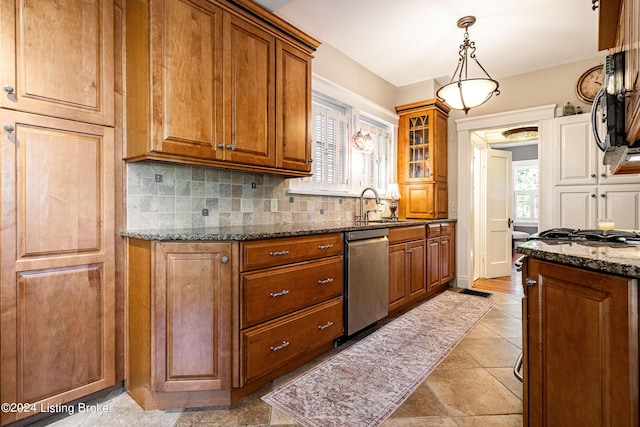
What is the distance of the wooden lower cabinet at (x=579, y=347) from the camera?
0.86 meters

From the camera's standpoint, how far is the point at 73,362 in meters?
1.69

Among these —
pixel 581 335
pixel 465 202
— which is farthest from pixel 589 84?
pixel 581 335

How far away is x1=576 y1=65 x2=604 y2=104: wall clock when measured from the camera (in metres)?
3.44

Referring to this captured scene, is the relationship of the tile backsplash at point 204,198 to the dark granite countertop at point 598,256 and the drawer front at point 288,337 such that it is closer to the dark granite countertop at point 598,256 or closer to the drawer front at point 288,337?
the drawer front at point 288,337

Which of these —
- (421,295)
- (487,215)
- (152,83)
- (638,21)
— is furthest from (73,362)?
(487,215)

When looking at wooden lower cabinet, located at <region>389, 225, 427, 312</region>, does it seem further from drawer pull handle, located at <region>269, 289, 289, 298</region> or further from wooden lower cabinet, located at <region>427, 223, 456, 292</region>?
drawer pull handle, located at <region>269, 289, 289, 298</region>

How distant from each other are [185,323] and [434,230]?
304 centimetres

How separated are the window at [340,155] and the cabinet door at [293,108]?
0.44m

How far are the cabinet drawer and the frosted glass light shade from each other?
1.27 meters

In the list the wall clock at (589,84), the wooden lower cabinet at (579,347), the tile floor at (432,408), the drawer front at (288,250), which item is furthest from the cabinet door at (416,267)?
the wall clock at (589,84)

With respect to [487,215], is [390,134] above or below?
above

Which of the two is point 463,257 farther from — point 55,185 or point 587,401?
point 55,185

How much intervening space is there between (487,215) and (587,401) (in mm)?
4424

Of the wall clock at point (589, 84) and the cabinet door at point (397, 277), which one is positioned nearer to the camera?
the cabinet door at point (397, 277)
